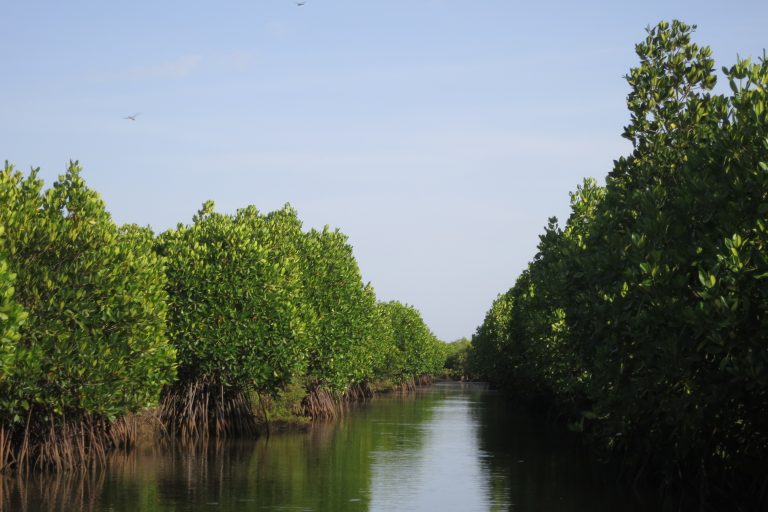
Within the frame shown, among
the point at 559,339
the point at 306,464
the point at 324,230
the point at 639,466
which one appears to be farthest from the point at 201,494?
the point at 324,230

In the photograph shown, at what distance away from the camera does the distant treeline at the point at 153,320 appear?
26.4 meters

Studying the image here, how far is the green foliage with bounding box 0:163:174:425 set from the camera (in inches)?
1021

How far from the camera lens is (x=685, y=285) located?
1853cm

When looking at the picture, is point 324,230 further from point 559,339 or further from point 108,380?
point 108,380

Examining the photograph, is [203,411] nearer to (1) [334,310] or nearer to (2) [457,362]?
(1) [334,310]

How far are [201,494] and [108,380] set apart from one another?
17.6ft

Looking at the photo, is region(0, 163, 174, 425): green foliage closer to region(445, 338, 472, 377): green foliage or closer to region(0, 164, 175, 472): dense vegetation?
region(0, 164, 175, 472): dense vegetation

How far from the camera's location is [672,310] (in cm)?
1850

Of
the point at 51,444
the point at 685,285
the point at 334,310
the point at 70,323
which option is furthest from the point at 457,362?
the point at 685,285

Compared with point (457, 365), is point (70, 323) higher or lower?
higher

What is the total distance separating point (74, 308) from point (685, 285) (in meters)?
17.6

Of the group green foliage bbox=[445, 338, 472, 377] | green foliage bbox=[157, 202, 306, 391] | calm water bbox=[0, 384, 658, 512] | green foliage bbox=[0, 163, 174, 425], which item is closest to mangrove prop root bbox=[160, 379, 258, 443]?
green foliage bbox=[157, 202, 306, 391]

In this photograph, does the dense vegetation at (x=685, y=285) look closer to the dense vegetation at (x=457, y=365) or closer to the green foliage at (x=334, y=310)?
the green foliage at (x=334, y=310)

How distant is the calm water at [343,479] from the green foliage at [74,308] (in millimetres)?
2489
